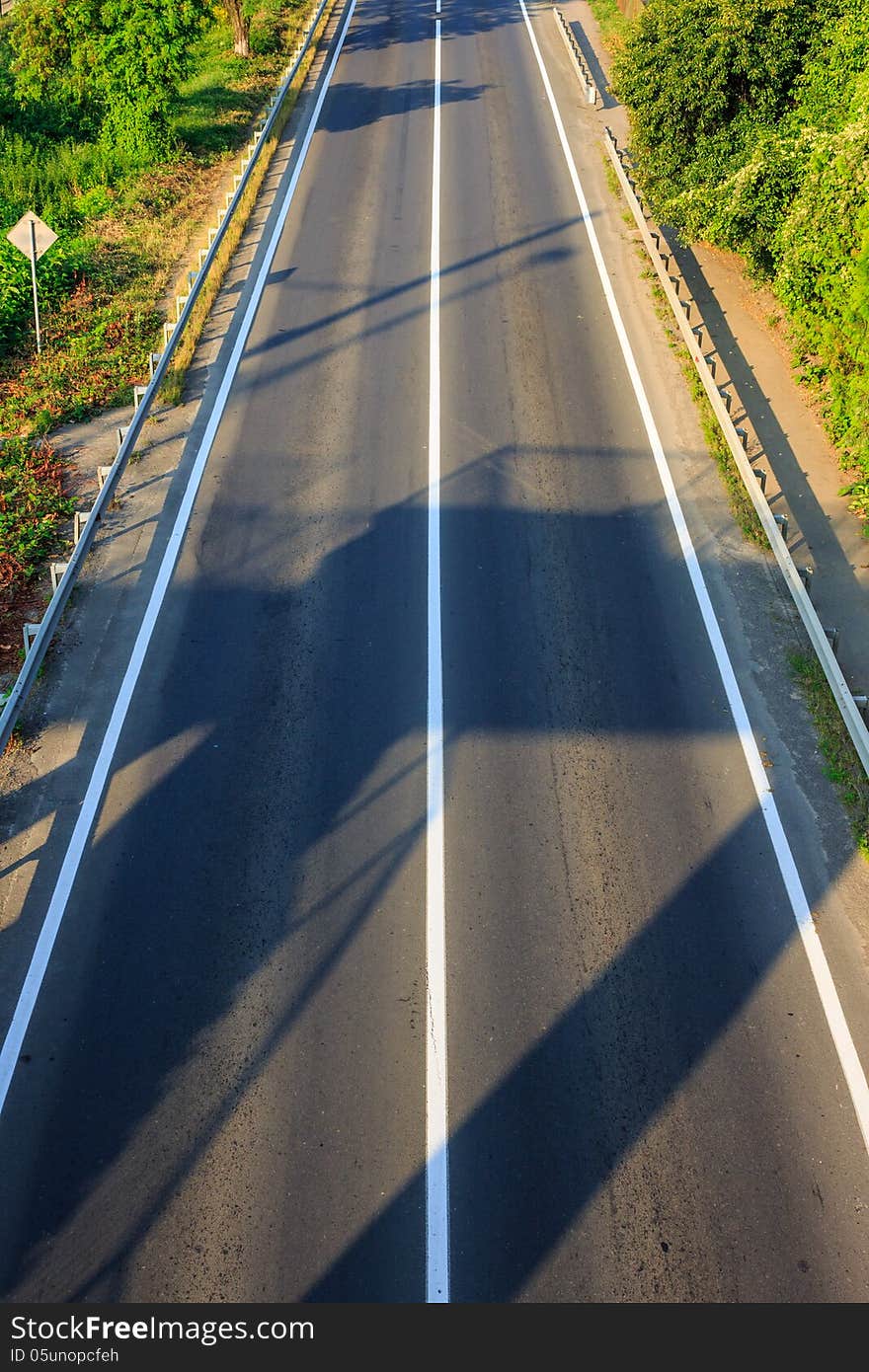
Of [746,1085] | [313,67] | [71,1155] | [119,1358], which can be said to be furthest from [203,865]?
[313,67]

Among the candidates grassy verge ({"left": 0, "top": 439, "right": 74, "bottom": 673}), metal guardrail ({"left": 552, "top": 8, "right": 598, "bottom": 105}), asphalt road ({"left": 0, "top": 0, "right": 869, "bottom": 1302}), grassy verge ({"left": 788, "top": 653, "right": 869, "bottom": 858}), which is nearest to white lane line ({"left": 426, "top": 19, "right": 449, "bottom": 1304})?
asphalt road ({"left": 0, "top": 0, "right": 869, "bottom": 1302})

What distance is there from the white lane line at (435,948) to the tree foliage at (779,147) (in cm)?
656

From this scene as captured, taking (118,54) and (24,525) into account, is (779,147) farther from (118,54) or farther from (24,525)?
(118,54)

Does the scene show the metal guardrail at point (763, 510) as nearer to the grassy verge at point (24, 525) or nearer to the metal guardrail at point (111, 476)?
the metal guardrail at point (111, 476)

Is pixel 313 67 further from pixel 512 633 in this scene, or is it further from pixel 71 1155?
pixel 71 1155

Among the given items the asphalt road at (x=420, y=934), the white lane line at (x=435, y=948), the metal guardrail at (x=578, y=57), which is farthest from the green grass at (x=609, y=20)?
the white lane line at (x=435, y=948)

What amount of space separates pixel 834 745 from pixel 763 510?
14.6ft

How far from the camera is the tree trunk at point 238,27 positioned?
35.4 m

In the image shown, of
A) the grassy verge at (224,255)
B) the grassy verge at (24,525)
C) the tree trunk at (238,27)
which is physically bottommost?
the grassy verge at (24,525)

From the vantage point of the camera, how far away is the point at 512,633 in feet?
50.1

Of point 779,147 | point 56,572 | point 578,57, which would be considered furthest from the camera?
point 578,57

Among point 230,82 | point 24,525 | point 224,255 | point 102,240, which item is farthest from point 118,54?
point 24,525

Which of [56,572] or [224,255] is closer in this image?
[56,572]

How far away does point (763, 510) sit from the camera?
55.2 ft
